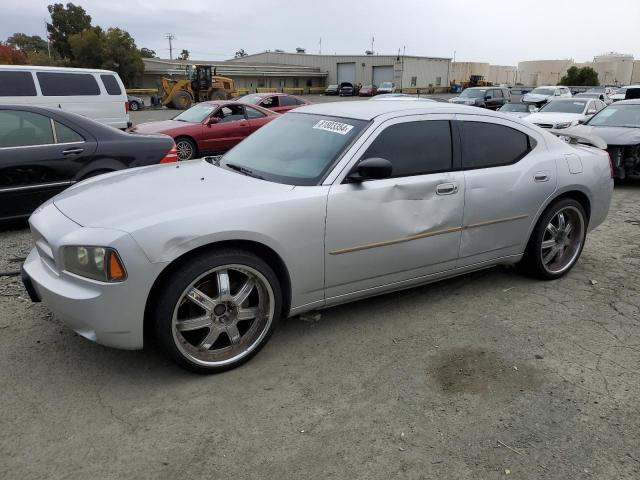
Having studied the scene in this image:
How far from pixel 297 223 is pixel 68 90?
1054 cm

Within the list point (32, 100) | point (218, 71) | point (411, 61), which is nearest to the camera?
Answer: point (32, 100)

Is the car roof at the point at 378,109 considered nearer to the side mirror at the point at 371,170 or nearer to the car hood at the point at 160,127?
the side mirror at the point at 371,170

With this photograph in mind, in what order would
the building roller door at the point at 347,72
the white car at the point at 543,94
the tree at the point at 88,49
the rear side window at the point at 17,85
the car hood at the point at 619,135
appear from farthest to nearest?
the building roller door at the point at 347,72 < the tree at the point at 88,49 < the white car at the point at 543,94 < the rear side window at the point at 17,85 < the car hood at the point at 619,135

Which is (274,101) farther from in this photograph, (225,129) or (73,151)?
(73,151)

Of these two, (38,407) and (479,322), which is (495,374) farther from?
(38,407)

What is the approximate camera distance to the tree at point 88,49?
51719 millimetres

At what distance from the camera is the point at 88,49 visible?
52281 millimetres

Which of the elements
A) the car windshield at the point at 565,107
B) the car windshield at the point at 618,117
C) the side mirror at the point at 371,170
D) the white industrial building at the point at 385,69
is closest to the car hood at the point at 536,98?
the car windshield at the point at 565,107

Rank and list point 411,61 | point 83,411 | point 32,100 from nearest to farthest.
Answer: point 83,411 → point 32,100 → point 411,61

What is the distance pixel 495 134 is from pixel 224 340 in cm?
260

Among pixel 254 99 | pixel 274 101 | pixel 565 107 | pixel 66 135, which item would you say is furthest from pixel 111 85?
pixel 565 107

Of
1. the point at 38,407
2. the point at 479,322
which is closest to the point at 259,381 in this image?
the point at 38,407

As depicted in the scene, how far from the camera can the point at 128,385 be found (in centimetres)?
293

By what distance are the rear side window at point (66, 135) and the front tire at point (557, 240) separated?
471 centimetres
